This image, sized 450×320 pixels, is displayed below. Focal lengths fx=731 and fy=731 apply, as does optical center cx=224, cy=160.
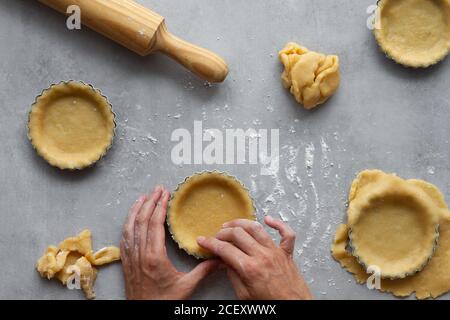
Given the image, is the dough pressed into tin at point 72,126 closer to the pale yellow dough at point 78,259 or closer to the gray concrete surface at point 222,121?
the gray concrete surface at point 222,121

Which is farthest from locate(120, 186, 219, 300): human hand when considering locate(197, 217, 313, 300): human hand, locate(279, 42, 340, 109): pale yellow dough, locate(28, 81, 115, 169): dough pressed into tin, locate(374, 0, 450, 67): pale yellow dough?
locate(374, 0, 450, 67): pale yellow dough

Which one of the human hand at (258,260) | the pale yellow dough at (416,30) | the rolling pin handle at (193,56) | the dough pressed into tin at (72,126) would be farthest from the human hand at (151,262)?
the pale yellow dough at (416,30)

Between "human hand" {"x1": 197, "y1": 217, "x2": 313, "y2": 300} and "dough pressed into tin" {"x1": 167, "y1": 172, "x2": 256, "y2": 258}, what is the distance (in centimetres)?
9

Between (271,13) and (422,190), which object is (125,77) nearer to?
(271,13)

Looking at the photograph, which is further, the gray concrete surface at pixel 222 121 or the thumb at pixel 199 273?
the gray concrete surface at pixel 222 121

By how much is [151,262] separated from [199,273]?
0.18m

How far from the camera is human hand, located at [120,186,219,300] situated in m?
2.65

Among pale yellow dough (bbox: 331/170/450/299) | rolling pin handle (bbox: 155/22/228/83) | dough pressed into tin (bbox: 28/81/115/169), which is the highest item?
rolling pin handle (bbox: 155/22/228/83)

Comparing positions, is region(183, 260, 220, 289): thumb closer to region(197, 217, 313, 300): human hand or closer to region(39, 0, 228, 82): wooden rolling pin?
region(197, 217, 313, 300): human hand

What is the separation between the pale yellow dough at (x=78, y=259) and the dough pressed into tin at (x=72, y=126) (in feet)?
0.95

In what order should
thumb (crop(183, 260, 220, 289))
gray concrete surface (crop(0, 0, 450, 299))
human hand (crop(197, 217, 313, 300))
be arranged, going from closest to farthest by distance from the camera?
human hand (crop(197, 217, 313, 300))
thumb (crop(183, 260, 220, 289))
gray concrete surface (crop(0, 0, 450, 299))

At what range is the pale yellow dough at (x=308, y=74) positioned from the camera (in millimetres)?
2713

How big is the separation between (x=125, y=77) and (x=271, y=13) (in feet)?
2.02
